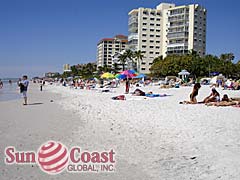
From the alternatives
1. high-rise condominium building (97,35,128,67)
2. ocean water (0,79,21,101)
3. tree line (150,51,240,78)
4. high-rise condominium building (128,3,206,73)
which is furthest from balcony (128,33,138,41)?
ocean water (0,79,21,101)

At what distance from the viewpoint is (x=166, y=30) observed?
9281cm

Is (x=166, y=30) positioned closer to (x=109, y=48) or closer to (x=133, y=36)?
(x=133, y=36)

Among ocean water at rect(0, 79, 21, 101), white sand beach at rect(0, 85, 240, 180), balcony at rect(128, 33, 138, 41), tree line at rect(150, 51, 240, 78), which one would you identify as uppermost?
balcony at rect(128, 33, 138, 41)

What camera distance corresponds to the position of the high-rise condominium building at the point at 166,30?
87125mm

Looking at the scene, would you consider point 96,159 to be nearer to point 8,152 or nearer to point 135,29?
point 8,152

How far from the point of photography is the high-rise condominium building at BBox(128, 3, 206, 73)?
8712cm

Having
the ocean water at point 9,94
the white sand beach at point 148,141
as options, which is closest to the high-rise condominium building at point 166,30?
the ocean water at point 9,94

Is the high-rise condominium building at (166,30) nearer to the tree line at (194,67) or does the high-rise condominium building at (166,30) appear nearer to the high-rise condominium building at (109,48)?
the tree line at (194,67)

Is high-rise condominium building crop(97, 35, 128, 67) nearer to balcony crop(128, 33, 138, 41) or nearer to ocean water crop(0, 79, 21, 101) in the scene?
balcony crop(128, 33, 138, 41)

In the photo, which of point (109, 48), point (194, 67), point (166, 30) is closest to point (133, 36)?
point (166, 30)

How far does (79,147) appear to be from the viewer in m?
5.73

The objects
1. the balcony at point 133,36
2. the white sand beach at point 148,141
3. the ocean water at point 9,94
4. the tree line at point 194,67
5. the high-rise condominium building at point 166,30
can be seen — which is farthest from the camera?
the balcony at point 133,36

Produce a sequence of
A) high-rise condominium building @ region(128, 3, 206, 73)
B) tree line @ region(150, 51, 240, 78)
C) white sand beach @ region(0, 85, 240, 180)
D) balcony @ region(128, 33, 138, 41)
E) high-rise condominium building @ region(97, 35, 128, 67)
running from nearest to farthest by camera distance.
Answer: white sand beach @ region(0, 85, 240, 180) < tree line @ region(150, 51, 240, 78) < high-rise condominium building @ region(128, 3, 206, 73) < balcony @ region(128, 33, 138, 41) < high-rise condominium building @ region(97, 35, 128, 67)

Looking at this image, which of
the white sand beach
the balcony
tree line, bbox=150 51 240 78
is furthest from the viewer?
the balcony
